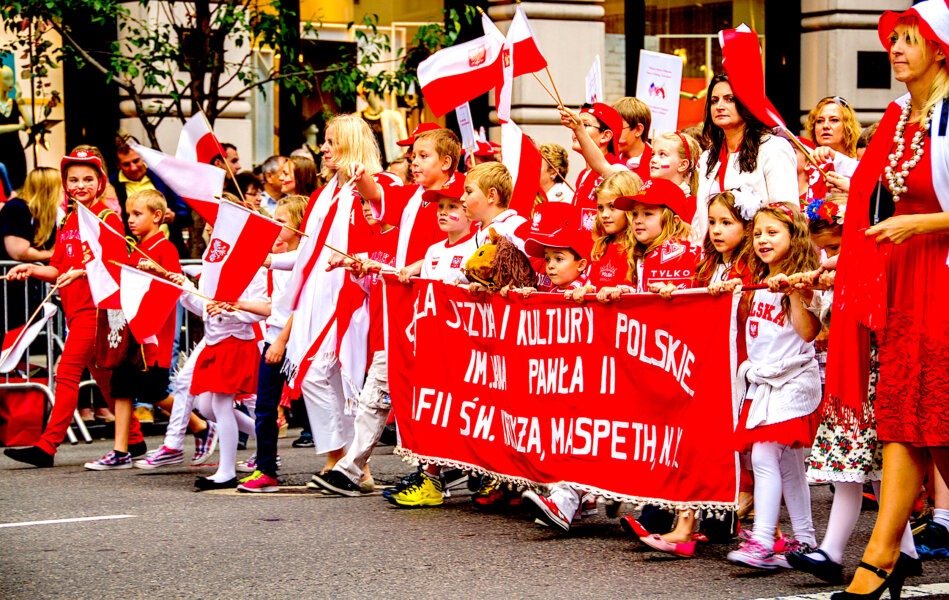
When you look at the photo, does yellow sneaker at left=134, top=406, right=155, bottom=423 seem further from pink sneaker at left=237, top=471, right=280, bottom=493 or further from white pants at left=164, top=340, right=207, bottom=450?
pink sneaker at left=237, top=471, right=280, bottom=493

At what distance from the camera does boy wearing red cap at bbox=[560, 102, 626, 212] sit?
325 inches

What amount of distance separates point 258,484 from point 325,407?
60cm

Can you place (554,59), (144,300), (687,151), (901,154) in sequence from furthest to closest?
(554,59), (144,300), (687,151), (901,154)

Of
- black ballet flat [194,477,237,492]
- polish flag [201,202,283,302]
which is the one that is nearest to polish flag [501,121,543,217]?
polish flag [201,202,283,302]

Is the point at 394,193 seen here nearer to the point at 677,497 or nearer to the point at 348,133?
the point at 348,133

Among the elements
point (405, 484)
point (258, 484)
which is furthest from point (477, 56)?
point (258, 484)

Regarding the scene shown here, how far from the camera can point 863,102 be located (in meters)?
17.8

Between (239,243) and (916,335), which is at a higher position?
(239,243)

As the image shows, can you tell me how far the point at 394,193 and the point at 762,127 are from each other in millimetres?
2114

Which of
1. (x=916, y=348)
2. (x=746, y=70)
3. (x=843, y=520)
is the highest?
(x=746, y=70)

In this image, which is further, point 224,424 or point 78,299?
point 78,299

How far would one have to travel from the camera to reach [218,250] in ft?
28.5

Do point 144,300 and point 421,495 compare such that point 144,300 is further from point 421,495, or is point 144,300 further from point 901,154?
point 901,154

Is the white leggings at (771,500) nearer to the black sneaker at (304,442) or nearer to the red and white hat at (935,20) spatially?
the red and white hat at (935,20)
